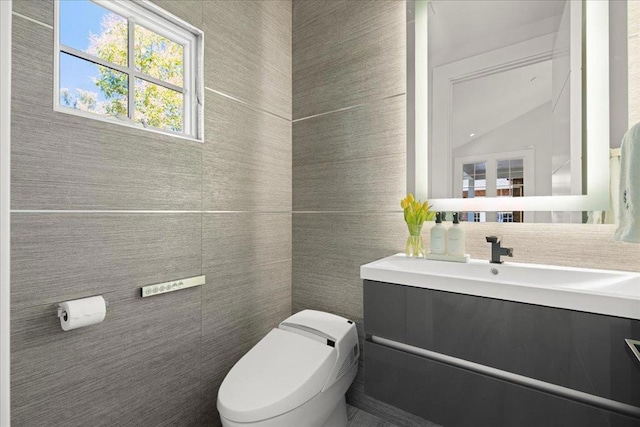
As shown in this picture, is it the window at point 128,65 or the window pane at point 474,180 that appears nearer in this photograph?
the window at point 128,65

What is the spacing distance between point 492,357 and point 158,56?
1.68 m

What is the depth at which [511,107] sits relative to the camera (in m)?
1.27

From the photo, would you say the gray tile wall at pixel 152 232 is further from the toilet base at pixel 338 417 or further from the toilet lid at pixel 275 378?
the toilet base at pixel 338 417

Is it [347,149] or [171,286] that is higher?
[347,149]

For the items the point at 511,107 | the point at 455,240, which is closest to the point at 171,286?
the point at 455,240

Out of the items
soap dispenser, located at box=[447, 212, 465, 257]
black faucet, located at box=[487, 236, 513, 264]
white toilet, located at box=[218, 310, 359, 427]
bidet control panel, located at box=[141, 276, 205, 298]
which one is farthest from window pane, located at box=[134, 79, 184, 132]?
black faucet, located at box=[487, 236, 513, 264]

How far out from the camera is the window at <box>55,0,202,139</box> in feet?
3.54

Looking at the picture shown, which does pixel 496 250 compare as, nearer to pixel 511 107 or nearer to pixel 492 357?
pixel 492 357

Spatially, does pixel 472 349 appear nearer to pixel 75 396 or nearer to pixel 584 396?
pixel 584 396

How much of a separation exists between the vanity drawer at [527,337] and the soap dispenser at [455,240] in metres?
0.30

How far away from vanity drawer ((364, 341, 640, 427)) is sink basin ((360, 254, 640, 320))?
0.85 feet

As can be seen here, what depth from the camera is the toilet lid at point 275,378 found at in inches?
39.7

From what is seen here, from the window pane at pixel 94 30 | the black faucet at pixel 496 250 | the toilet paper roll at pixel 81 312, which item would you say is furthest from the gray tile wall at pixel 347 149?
the toilet paper roll at pixel 81 312

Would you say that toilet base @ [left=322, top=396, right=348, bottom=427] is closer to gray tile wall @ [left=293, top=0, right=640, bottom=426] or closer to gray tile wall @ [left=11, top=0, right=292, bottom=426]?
gray tile wall @ [left=293, top=0, right=640, bottom=426]
